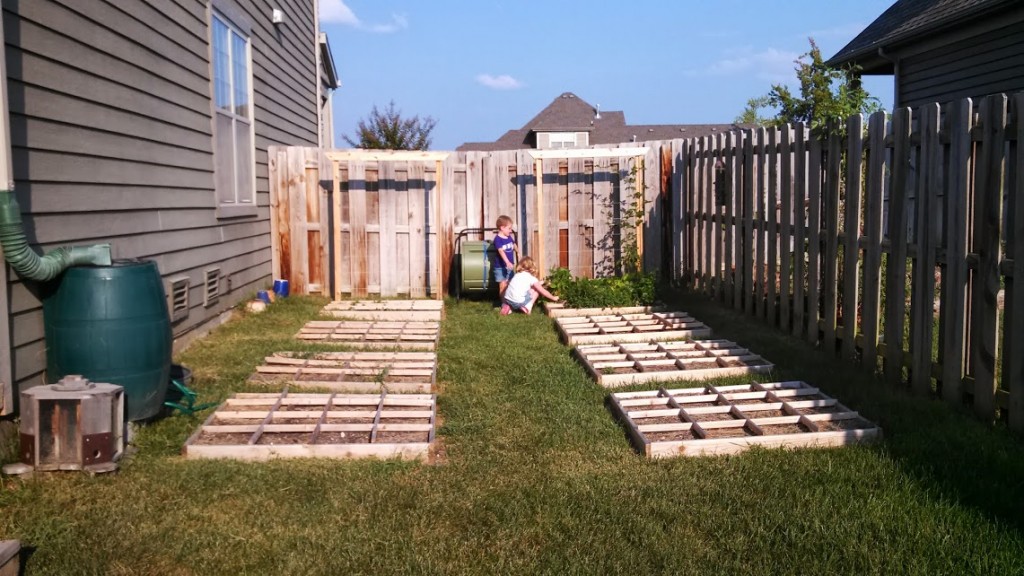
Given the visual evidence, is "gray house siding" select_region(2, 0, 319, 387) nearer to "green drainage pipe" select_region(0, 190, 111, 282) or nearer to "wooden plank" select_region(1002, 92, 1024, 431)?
"green drainage pipe" select_region(0, 190, 111, 282)

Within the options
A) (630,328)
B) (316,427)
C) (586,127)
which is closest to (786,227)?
(630,328)

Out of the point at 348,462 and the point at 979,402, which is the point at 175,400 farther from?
the point at 979,402

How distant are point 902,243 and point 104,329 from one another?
498cm

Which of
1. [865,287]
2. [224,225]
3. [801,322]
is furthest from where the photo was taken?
[224,225]

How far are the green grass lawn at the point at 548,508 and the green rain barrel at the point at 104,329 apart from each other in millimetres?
378

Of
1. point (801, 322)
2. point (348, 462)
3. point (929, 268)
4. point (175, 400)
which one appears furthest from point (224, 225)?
point (929, 268)

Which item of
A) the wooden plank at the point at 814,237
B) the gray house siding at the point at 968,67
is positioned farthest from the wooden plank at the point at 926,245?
the gray house siding at the point at 968,67

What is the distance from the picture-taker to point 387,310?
9820mm

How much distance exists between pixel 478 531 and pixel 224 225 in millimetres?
6118

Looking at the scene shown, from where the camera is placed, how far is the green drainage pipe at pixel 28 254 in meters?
4.34

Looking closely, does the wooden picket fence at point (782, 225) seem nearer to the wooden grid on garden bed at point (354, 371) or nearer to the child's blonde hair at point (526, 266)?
the child's blonde hair at point (526, 266)

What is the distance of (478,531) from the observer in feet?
11.8

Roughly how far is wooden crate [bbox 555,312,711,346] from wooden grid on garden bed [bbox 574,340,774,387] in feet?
0.96

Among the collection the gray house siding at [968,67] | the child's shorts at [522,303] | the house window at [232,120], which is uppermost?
the gray house siding at [968,67]
